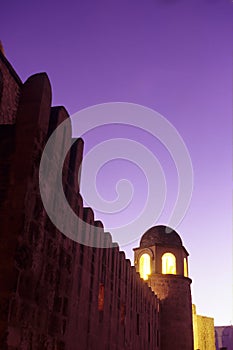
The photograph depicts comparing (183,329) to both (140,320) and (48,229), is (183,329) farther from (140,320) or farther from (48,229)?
(48,229)

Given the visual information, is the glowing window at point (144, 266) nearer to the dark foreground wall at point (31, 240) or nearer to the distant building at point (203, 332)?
the distant building at point (203, 332)

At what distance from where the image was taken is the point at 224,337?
5444 cm

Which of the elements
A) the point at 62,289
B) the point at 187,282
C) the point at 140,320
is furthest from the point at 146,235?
the point at 62,289

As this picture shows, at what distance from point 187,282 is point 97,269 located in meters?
11.9

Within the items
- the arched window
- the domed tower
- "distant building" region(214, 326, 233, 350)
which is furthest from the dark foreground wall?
"distant building" region(214, 326, 233, 350)

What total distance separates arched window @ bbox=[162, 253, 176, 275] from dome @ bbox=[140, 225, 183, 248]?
2.02 feet

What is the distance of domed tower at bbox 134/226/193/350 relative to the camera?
18438 mm

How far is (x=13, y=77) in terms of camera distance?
7.40 meters

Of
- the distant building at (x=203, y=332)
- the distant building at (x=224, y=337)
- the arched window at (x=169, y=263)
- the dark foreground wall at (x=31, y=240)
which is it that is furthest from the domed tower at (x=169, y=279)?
the distant building at (x=224, y=337)

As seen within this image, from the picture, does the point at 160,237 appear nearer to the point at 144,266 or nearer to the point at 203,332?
the point at 144,266

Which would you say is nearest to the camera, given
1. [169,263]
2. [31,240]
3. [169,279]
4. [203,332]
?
[31,240]

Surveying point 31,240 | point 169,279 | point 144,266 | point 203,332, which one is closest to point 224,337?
point 203,332

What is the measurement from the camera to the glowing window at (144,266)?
67.8ft

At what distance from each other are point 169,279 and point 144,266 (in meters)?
1.72
